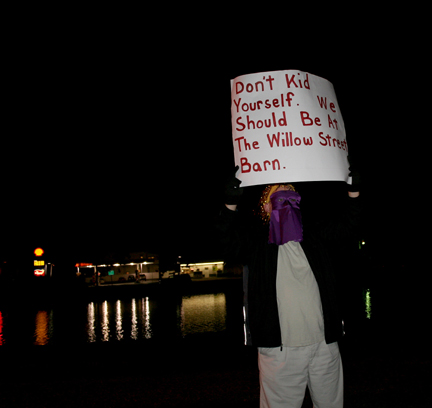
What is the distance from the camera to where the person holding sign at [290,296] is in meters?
2.23

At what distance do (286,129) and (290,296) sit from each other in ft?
3.88

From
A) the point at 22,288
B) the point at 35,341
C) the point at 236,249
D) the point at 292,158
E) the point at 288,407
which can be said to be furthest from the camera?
the point at 22,288

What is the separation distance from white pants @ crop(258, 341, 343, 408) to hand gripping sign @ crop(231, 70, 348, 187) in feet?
3.53

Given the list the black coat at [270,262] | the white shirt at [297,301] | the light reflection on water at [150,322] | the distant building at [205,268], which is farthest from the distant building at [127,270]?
the white shirt at [297,301]

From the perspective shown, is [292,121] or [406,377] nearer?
[292,121]

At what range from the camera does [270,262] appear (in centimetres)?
239

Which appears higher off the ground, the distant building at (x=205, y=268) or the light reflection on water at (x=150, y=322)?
the light reflection on water at (x=150, y=322)

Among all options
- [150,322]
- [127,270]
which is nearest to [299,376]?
[150,322]

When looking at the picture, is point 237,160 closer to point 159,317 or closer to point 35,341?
point 35,341

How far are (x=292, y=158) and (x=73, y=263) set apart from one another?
26.0 m

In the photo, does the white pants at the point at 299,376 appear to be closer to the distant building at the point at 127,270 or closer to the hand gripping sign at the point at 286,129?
the hand gripping sign at the point at 286,129

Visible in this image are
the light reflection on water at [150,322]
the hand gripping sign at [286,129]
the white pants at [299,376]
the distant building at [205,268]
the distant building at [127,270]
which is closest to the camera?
the white pants at [299,376]

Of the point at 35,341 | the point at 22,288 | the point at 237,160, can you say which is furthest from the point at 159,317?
the point at 22,288

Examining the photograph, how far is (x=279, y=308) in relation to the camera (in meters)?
2.32
